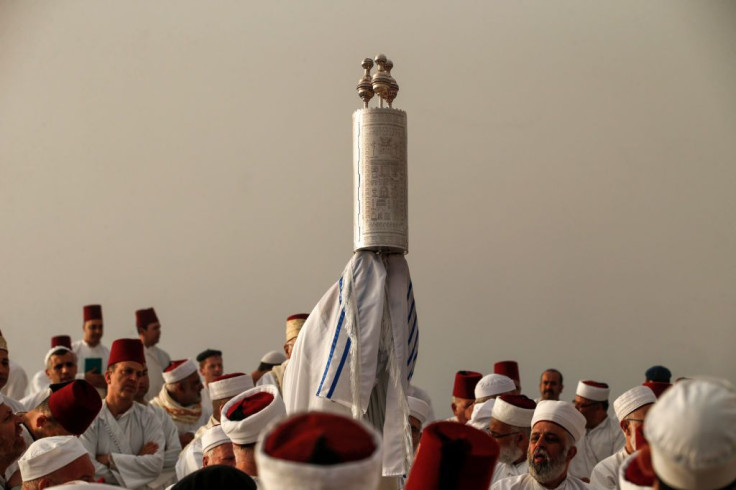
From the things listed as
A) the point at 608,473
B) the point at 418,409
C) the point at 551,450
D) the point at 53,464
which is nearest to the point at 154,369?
the point at 418,409

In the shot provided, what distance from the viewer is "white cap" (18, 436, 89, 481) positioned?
3.33 meters

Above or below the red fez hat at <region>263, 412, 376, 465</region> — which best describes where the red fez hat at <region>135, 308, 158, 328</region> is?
below

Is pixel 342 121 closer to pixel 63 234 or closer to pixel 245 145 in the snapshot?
pixel 245 145

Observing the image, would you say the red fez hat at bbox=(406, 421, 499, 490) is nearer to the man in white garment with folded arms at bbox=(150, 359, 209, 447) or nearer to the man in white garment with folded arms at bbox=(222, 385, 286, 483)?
the man in white garment with folded arms at bbox=(222, 385, 286, 483)

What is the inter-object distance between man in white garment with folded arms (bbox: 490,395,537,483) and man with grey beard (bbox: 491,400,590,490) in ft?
1.46

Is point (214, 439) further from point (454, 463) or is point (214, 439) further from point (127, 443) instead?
point (454, 463)

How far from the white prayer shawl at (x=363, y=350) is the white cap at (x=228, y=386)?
1.23 meters

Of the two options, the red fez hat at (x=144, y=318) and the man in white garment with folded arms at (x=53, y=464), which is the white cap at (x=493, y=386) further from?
the red fez hat at (x=144, y=318)

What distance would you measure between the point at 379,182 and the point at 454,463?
199cm

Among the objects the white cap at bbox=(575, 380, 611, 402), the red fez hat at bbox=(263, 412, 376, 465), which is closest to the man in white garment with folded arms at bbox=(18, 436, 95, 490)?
the red fez hat at bbox=(263, 412, 376, 465)

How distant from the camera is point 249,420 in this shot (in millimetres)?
3234

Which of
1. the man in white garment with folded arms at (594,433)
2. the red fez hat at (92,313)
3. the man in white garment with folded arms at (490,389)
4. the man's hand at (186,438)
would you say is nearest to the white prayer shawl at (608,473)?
the man in white garment with folded arms at (490,389)

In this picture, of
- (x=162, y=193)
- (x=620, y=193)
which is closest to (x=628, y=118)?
(x=620, y=193)

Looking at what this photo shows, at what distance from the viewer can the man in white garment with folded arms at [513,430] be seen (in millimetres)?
4785
